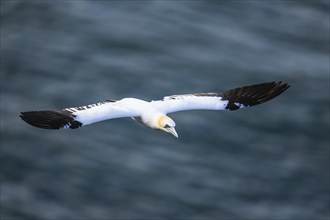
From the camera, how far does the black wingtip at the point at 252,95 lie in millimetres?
33688

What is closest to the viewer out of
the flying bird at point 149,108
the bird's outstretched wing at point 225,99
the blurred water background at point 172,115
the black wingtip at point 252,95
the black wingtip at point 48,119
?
the black wingtip at point 48,119

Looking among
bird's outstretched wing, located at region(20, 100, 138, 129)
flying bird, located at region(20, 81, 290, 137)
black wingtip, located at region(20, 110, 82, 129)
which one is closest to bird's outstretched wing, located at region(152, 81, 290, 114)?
flying bird, located at region(20, 81, 290, 137)

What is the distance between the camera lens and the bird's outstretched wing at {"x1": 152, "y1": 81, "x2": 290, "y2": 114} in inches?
1312

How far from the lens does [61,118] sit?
31359mm

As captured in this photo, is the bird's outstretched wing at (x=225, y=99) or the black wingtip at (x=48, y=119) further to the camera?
the bird's outstretched wing at (x=225, y=99)

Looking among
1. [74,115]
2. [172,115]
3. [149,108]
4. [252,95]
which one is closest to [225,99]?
[252,95]

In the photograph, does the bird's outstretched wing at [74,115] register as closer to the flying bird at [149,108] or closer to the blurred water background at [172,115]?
the flying bird at [149,108]

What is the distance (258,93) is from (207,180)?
8226 mm

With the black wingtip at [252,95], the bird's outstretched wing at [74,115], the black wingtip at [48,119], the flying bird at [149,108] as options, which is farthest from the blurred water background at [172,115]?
→ the black wingtip at [48,119]

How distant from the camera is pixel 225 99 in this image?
33781mm

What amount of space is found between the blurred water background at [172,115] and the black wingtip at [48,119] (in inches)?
394

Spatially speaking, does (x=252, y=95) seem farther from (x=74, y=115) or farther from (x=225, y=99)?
(x=74, y=115)

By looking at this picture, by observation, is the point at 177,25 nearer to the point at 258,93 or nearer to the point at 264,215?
the point at 264,215

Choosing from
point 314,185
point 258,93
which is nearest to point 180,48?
point 314,185
